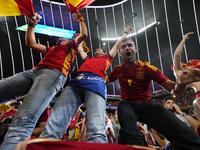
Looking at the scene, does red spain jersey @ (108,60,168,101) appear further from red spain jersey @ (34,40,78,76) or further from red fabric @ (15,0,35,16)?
red fabric @ (15,0,35,16)

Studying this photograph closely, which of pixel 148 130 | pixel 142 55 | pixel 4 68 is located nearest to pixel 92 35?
pixel 142 55

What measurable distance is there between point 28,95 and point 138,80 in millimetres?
1285

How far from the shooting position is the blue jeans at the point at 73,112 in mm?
1017

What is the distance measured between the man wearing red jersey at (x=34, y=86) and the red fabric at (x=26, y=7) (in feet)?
0.55

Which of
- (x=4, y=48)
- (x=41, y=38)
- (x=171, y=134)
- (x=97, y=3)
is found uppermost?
(x=97, y=3)

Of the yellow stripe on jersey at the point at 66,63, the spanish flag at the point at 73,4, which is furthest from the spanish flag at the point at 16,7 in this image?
the yellow stripe on jersey at the point at 66,63

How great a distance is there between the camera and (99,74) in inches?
57.9

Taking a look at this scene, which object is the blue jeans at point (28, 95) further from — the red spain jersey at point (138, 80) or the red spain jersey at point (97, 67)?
the red spain jersey at point (138, 80)

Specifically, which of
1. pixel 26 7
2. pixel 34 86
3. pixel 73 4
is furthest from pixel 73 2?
pixel 34 86

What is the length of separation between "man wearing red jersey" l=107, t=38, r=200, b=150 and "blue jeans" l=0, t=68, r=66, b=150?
809mm

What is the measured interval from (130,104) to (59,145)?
115 centimetres

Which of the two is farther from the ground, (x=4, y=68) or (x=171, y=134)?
(x=4, y=68)

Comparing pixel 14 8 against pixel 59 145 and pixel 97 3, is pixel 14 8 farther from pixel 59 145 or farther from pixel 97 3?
pixel 97 3

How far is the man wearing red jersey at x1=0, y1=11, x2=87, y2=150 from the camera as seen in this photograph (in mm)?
993
